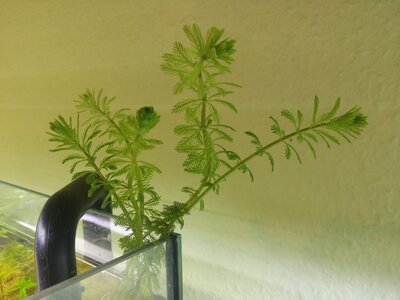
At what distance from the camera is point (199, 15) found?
1.95 ft

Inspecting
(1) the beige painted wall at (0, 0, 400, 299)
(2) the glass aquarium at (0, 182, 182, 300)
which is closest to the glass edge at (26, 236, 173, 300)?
(2) the glass aquarium at (0, 182, 182, 300)

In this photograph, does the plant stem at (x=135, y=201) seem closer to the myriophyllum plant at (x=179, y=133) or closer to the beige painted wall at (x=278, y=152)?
the myriophyllum plant at (x=179, y=133)

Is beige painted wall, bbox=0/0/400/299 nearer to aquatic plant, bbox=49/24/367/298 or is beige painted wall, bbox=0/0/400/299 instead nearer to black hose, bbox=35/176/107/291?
aquatic plant, bbox=49/24/367/298

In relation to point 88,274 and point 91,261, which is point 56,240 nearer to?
point 88,274

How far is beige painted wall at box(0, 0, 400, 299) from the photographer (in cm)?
45

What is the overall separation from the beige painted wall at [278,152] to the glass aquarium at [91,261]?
0.58ft

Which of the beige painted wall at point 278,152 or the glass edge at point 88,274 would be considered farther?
the beige painted wall at point 278,152

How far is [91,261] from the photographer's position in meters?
0.62

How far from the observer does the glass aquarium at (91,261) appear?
0.39 meters

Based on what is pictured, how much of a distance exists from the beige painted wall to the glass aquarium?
0.58 feet

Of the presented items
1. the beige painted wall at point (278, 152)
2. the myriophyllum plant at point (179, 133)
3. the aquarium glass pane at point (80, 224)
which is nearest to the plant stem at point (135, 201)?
the myriophyllum plant at point (179, 133)

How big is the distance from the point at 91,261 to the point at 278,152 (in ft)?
1.37

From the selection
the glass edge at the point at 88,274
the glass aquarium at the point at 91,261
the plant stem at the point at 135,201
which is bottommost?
the glass aquarium at the point at 91,261

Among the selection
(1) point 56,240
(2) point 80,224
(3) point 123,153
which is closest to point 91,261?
(2) point 80,224
